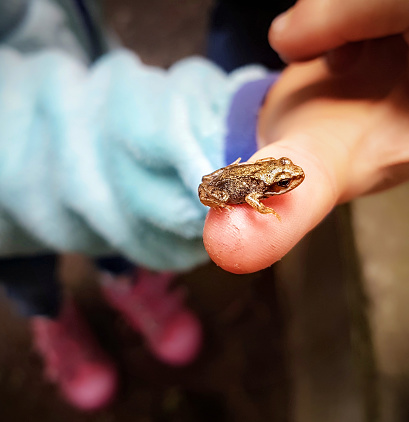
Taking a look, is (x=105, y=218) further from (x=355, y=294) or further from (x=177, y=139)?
(x=355, y=294)

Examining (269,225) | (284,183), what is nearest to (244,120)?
(284,183)

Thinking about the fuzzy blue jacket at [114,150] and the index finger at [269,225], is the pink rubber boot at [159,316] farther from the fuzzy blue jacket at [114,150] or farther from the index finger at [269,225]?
the index finger at [269,225]

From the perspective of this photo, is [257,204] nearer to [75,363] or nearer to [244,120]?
[244,120]

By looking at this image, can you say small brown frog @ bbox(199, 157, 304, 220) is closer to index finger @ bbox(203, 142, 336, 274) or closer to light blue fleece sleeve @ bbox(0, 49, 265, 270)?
index finger @ bbox(203, 142, 336, 274)

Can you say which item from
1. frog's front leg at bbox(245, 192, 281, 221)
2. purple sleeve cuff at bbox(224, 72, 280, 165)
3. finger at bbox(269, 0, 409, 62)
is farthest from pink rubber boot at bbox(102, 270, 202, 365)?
finger at bbox(269, 0, 409, 62)

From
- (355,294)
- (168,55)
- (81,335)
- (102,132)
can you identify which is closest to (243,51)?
(168,55)

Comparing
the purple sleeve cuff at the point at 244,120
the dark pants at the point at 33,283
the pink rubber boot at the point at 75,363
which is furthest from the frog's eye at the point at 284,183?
the pink rubber boot at the point at 75,363
